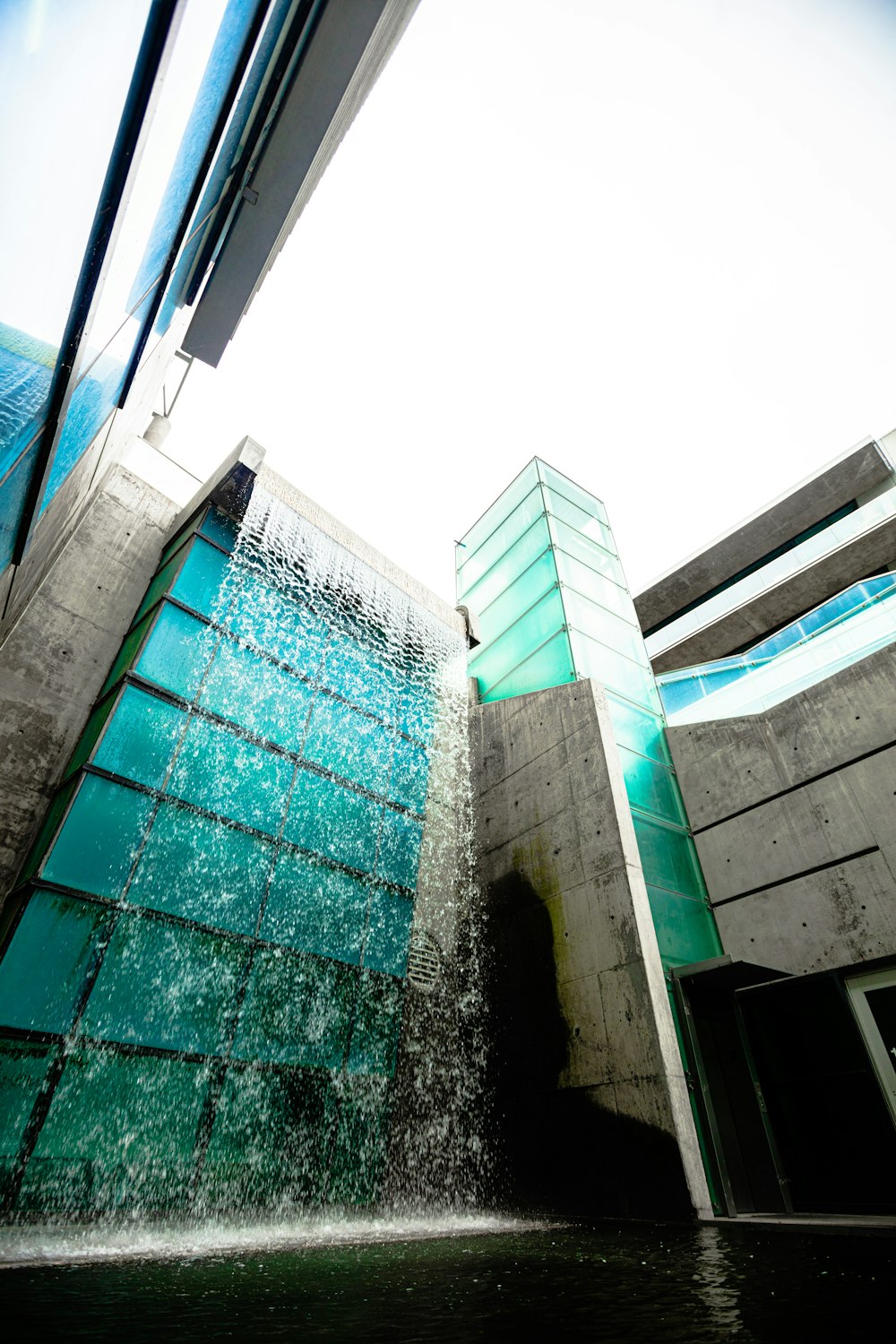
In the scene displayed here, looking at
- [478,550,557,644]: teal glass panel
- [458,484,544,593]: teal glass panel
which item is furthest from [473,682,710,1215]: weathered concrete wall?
[458,484,544,593]: teal glass panel

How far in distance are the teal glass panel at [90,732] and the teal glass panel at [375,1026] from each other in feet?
15.2

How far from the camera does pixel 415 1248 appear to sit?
145 inches

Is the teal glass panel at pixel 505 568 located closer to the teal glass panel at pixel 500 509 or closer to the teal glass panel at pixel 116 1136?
the teal glass panel at pixel 500 509

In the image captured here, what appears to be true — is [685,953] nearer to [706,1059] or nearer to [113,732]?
[706,1059]

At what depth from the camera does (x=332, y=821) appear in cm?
859

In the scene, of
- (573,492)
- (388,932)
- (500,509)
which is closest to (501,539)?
(500,509)

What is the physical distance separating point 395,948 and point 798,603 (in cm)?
1870

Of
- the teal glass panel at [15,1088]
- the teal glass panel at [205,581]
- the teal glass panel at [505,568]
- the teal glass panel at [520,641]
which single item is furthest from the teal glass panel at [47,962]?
the teal glass panel at [505,568]

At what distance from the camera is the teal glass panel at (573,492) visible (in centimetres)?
1627

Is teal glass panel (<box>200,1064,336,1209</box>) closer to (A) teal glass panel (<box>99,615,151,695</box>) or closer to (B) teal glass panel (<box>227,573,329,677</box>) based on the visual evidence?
(A) teal glass panel (<box>99,615,151,695</box>)

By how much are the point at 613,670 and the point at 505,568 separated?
4.53 metres

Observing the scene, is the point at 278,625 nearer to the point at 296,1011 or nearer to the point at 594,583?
the point at 296,1011

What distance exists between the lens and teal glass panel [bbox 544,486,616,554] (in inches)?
606

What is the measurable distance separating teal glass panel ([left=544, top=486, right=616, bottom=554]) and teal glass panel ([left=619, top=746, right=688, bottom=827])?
698 cm
